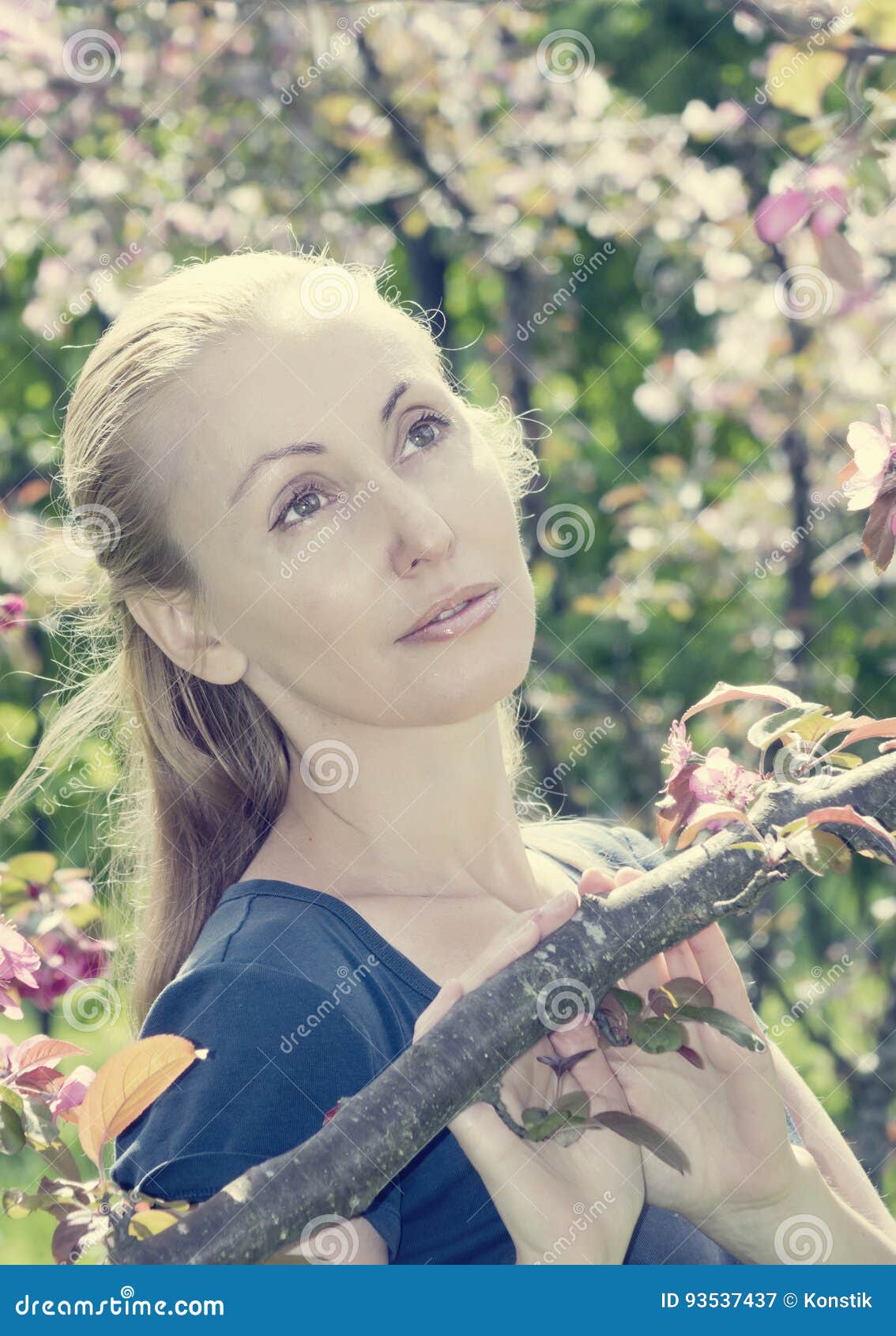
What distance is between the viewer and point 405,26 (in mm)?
3877

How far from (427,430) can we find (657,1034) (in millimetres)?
803

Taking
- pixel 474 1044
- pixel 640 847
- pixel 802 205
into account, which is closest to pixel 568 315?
pixel 802 205

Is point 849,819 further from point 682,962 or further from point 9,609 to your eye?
point 9,609

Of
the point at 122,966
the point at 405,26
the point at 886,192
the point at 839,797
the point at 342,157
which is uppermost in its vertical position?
the point at 886,192

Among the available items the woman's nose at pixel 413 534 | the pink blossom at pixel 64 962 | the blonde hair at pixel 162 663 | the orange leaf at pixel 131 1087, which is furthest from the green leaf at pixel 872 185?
the pink blossom at pixel 64 962

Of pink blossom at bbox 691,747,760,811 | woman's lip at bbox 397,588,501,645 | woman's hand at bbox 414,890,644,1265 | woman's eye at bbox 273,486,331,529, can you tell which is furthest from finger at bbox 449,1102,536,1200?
woman's eye at bbox 273,486,331,529

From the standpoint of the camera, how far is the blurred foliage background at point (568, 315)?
3.37 m

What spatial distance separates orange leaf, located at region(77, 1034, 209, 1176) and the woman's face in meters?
0.53

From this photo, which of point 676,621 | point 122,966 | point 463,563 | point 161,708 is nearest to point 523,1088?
point 463,563

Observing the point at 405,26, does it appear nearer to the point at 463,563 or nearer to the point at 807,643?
the point at 807,643

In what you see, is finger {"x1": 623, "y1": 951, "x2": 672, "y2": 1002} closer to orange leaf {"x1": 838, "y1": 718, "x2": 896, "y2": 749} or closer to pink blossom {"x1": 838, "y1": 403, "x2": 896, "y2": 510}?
orange leaf {"x1": 838, "y1": 718, "x2": 896, "y2": 749}

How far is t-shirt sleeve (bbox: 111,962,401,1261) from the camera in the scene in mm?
1346

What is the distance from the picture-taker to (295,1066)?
1.40m

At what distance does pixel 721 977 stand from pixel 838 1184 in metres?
0.55
